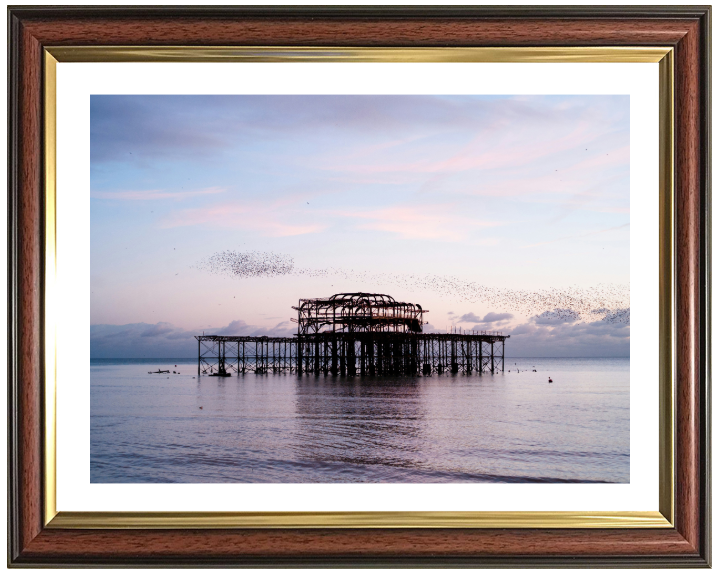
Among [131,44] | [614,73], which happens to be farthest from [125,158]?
[614,73]

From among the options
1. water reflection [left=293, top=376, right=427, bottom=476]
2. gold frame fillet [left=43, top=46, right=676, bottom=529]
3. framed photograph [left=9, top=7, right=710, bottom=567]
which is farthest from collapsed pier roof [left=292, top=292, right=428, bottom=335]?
gold frame fillet [left=43, top=46, right=676, bottom=529]

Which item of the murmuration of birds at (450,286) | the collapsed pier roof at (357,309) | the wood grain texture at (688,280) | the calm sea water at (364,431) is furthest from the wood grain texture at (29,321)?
the collapsed pier roof at (357,309)

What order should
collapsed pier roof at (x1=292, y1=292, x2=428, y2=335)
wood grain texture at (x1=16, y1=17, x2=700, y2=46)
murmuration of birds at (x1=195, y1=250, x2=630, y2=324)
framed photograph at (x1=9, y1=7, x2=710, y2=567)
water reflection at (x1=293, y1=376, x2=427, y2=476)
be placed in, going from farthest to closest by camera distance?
collapsed pier roof at (x1=292, y1=292, x2=428, y2=335), water reflection at (x1=293, y1=376, x2=427, y2=476), murmuration of birds at (x1=195, y1=250, x2=630, y2=324), wood grain texture at (x1=16, y1=17, x2=700, y2=46), framed photograph at (x1=9, y1=7, x2=710, y2=567)

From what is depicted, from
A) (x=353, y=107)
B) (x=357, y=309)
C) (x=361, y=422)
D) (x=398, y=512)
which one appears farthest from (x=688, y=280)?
(x=357, y=309)

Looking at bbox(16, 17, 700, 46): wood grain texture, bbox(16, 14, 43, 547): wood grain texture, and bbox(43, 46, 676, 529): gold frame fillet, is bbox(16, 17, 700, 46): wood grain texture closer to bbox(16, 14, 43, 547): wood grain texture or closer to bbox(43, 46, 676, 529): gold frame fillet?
bbox(43, 46, 676, 529): gold frame fillet

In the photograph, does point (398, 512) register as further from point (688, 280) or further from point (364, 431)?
point (364, 431)

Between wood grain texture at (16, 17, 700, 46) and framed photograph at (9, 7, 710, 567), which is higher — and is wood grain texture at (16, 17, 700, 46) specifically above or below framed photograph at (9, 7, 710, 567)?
above

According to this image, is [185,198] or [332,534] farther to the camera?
[185,198]

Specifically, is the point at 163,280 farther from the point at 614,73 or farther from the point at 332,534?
the point at 614,73
